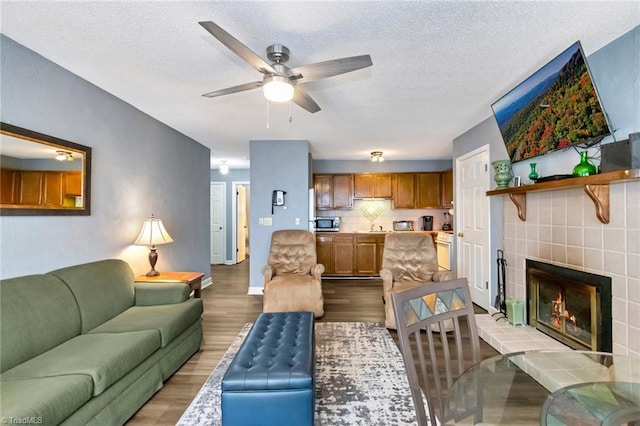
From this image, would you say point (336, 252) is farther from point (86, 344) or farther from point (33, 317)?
point (33, 317)

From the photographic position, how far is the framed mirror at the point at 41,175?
1980 millimetres

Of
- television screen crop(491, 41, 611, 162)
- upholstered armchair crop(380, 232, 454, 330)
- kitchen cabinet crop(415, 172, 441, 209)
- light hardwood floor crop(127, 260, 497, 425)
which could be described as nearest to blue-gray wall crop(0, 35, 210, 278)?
light hardwood floor crop(127, 260, 497, 425)

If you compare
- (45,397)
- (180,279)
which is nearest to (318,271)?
(180,279)

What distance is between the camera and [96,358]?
1.72 meters

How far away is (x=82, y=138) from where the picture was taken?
262 cm

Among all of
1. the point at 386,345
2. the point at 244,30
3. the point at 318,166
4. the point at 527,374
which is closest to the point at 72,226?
the point at 244,30

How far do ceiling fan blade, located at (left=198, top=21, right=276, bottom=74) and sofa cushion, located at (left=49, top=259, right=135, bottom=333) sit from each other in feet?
6.66

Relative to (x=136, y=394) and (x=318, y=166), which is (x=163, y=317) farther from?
(x=318, y=166)

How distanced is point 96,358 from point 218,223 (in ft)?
19.5

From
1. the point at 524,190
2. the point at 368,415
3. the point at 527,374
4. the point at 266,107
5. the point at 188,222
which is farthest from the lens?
the point at 188,222

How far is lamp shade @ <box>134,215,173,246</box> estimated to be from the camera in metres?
3.16

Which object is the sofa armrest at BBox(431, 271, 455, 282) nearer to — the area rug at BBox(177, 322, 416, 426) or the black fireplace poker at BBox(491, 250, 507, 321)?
the black fireplace poker at BBox(491, 250, 507, 321)

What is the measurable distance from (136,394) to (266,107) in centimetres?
277

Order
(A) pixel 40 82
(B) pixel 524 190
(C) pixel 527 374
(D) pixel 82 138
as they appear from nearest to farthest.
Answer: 1. (C) pixel 527 374
2. (A) pixel 40 82
3. (D) pixel 82 138
4. (B) pixel 524 190
